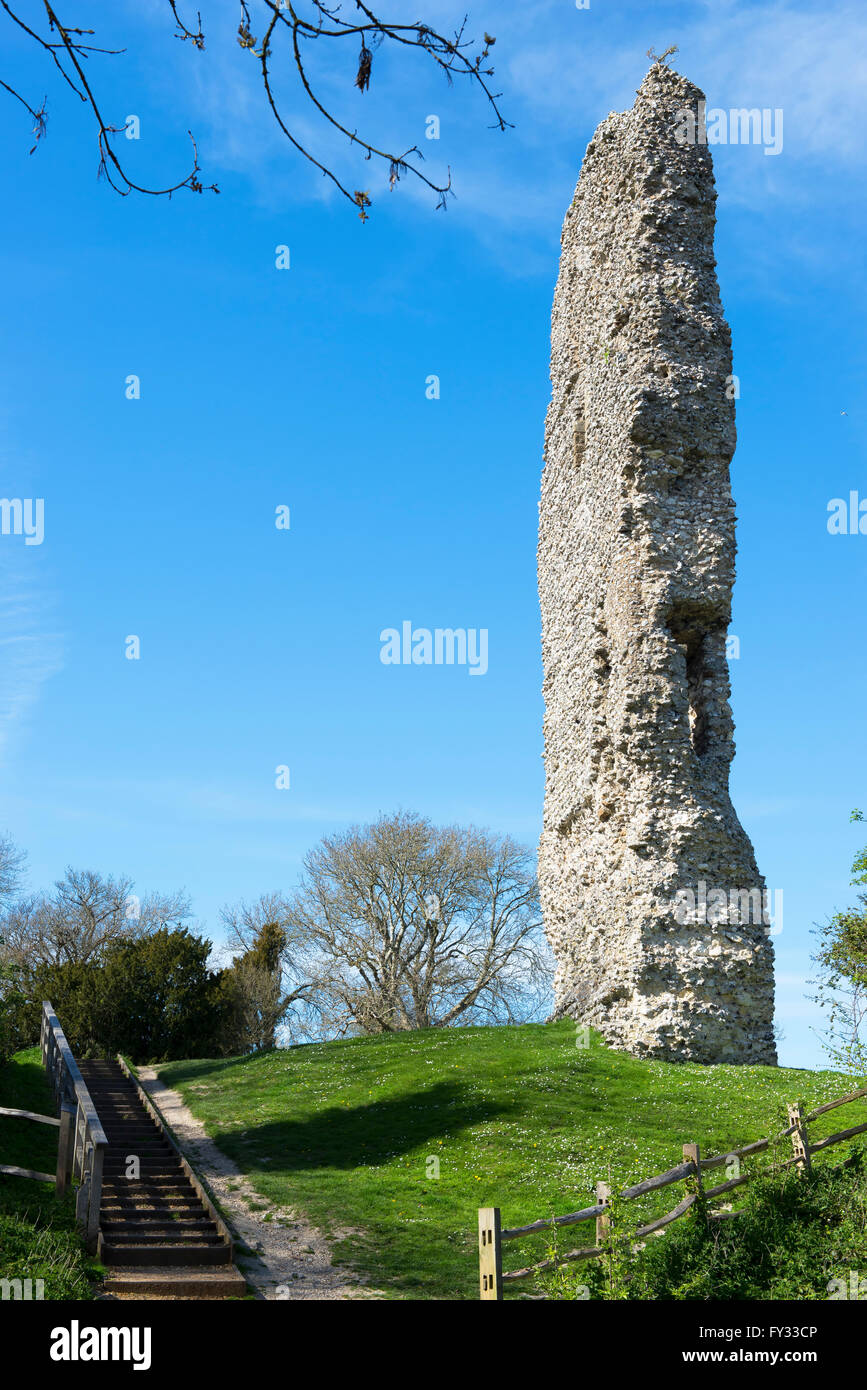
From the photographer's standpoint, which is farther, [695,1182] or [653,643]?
[653,643]

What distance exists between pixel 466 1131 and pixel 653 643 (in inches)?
370

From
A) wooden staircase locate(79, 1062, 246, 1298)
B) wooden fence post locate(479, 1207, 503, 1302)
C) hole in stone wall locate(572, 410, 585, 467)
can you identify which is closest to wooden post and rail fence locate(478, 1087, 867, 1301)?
wooden fence post locate(479, 1207, 503, 1302)

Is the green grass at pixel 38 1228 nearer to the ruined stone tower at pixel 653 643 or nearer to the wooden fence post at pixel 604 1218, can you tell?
the wooden fence post at pixel 604 1218

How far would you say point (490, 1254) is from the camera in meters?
8.31

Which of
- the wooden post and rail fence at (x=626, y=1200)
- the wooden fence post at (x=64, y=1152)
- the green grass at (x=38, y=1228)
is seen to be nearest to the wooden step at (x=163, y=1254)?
the green grass at (x=38, y=1228)

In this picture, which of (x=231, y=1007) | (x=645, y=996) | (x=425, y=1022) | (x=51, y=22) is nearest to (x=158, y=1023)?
(x=231, y=1007)

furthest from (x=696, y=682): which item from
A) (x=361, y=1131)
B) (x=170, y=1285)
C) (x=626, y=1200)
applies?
(x=170, y=1285)

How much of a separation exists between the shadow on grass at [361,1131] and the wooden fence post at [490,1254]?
309 inches

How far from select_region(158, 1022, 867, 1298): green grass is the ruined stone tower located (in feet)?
4.75

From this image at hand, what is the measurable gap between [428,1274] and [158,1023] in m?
19.1

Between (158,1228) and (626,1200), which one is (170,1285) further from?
(626,1200)

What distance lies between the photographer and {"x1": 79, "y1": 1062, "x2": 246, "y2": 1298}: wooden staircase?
10758mm

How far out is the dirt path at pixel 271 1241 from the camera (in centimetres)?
1100

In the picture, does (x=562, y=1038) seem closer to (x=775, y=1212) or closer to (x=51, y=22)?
(x=775, y=1212)
